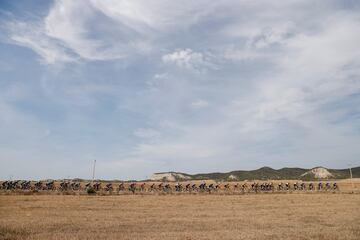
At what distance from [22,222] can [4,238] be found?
6708mm

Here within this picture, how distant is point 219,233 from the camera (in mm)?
21234

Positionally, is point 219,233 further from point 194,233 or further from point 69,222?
point 69,222

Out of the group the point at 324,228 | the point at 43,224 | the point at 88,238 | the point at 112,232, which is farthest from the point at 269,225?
the point at 43,224

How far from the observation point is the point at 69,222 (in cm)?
2566

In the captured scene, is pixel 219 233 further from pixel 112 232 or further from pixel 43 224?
pixel 43 224

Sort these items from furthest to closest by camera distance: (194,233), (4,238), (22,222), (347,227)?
1. (22,222)
2. (347,227)
3. (194,233)
4. (4,238)

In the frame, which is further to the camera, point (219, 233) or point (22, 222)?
point (22, 222)

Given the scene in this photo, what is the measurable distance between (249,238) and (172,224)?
7808 mm

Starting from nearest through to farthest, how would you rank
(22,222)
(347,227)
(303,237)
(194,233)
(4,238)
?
(4,238), (303,237), (194,233), (347,227), (22,222)

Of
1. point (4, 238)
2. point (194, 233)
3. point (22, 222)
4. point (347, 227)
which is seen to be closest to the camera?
point (4, 238)

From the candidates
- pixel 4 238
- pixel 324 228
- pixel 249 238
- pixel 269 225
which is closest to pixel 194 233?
pixel 249 238

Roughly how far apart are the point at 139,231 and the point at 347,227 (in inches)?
517

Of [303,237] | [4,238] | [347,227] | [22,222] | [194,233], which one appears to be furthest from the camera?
[22,222]

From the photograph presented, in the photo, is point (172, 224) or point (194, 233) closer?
point (194, 233)
